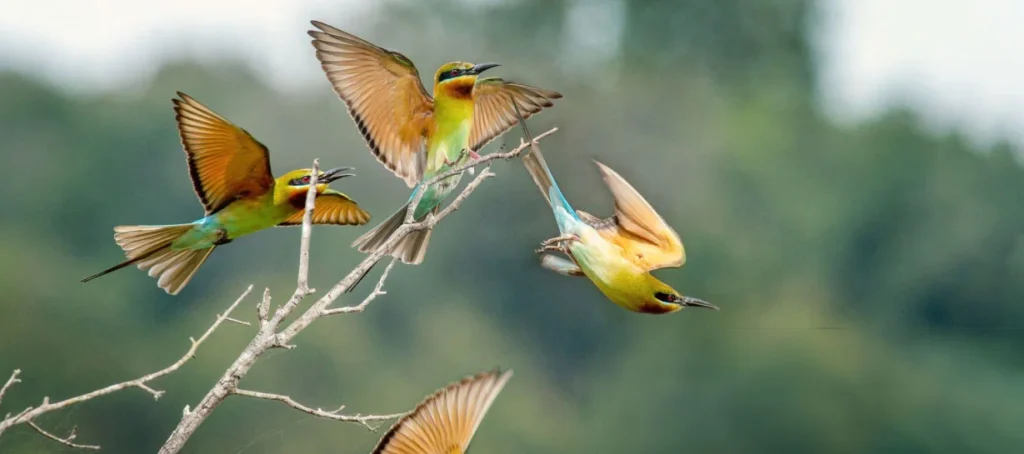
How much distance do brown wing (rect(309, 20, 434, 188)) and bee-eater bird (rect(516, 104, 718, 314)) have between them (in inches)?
15.5

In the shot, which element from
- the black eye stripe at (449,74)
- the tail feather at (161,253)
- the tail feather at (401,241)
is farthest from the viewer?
the black eye stripe at (449,74)

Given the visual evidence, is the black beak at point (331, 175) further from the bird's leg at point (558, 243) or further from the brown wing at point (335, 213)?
the bird's leg at point (558, 243)

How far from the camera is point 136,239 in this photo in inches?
63.9

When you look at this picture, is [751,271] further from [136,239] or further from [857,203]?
[136,239]

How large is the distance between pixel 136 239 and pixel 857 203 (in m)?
8.48

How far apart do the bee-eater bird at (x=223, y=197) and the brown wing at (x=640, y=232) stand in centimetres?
37

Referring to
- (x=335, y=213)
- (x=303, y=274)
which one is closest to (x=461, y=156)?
(x=335, y=213)

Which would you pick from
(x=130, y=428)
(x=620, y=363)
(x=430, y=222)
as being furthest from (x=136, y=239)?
(x=620, y=363)

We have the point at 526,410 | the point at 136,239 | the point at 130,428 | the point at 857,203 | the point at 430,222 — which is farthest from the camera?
the point at 857,203

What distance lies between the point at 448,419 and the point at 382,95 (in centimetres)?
71

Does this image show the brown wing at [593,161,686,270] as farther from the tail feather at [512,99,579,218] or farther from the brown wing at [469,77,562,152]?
the brown wing at [469,77,562,152]

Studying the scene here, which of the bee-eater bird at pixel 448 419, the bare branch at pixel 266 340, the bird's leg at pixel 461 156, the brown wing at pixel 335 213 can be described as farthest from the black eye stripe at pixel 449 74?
the bee-eater bird at pixel 448 419

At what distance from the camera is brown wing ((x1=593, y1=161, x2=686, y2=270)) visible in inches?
63.6

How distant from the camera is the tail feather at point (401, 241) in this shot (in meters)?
1.75
